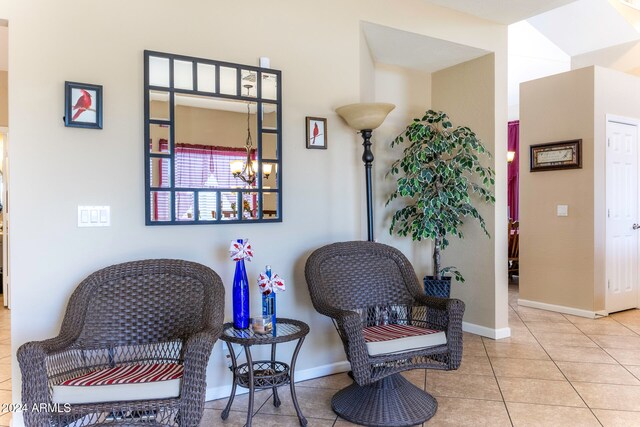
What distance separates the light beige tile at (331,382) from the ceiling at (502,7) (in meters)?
2.90

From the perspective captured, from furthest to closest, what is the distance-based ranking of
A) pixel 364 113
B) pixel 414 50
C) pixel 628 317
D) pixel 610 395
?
1. pixel 628 317
2. pixel 414 50
3. pixel 364 113
4. pixel 610 395

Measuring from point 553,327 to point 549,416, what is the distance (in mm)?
2117

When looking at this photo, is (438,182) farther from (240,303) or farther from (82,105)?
(82,105)

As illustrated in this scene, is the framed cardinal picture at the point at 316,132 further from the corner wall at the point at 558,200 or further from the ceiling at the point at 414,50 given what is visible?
the corner wall at the point at 558,200

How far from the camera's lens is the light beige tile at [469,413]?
2.39 metres

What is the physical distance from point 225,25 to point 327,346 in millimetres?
2213

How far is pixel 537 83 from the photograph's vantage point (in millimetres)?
5164

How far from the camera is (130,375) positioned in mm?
1964

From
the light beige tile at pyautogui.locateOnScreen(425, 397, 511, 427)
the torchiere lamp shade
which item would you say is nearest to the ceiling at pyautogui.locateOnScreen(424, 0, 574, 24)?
the torchiere lamp shade

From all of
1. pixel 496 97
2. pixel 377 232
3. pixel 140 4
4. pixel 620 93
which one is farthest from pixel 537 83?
pixel 140 4

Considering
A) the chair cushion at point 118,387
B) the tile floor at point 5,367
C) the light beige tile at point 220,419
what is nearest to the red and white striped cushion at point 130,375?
the chair cushion at point 118,387

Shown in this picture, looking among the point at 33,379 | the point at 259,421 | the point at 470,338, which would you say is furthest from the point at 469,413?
the point at 33,379

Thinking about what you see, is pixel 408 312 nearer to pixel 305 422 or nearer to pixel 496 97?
pixel 305 422

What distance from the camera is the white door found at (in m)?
4.79
